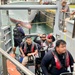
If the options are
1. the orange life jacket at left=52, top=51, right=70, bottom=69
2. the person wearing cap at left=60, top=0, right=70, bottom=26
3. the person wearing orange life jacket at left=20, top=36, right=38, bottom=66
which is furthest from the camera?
the person wearing cap at left=60, top=0, right=70, bottom=26

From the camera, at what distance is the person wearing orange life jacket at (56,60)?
12.2ft

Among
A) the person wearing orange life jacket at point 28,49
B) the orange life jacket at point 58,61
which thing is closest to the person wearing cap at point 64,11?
the person wearing orange life jacket at point 28,49

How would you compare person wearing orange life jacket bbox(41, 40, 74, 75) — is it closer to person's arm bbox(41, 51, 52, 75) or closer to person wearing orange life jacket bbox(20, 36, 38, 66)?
person's arm bbox(41, 51, 52, 75)

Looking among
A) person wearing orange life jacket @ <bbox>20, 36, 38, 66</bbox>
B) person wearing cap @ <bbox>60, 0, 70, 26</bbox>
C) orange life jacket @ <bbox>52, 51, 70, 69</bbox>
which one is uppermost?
person wearing cap @ <bbox>60, 0, 70, 26</bbox>

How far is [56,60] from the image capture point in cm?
370

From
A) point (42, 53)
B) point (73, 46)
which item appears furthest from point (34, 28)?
point (42, 53)

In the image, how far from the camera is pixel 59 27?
7.44 m

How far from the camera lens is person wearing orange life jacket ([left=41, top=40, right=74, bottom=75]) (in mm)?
3715

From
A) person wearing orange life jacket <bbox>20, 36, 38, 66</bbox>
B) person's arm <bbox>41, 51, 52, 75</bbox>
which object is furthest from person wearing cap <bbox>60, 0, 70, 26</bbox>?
person's arm <bbox>41, 51, 52, 75</bbox>

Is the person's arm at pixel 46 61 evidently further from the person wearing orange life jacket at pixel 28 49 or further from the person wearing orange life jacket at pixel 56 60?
the person wearing orange life jacket at pixel 28 49

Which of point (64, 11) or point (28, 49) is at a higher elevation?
point (64, 11)

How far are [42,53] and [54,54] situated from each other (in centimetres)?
122

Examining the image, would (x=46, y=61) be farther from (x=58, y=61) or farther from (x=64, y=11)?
(x=64, y=11)

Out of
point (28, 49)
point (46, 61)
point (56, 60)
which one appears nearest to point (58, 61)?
point (56, 60)
